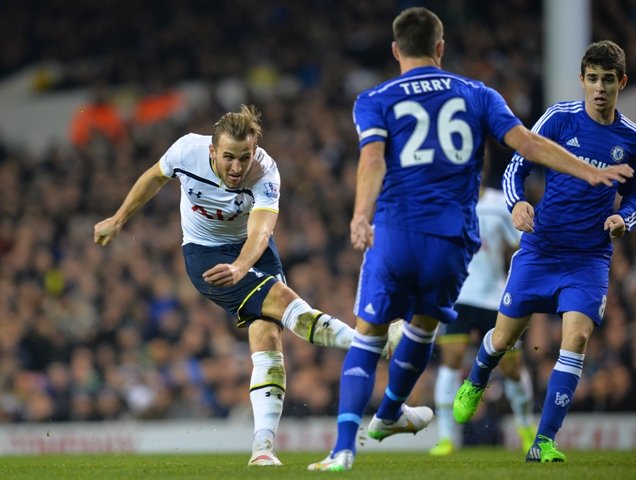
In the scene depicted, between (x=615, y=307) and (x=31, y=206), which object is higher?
(x=31, y=206)

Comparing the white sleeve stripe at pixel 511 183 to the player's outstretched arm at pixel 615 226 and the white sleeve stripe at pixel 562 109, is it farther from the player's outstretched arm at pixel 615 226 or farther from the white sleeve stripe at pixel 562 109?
the player's outstretched arm at pixel 615 226

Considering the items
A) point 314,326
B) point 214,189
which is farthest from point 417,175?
point 214,189

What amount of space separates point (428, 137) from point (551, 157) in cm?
62

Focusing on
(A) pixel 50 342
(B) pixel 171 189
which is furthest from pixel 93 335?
(B) pixel 171 189

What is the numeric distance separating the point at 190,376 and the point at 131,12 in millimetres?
9281

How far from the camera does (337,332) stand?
7184mm

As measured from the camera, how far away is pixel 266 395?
7.16 m

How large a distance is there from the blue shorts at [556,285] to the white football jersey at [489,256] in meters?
2.37

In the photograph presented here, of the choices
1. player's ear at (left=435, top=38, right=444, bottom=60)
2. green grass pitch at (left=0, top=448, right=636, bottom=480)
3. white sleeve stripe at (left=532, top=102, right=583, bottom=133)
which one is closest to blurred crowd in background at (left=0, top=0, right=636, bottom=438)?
green grass pitch at (left=0, top=448, right=636, bottom=480)

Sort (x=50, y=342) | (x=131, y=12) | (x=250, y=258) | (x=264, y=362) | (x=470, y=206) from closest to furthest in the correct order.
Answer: (x=470, y=206) → (x=250, y=258) → (x=264, y=362) → (x=50, y=342) → (x=131, y=12)

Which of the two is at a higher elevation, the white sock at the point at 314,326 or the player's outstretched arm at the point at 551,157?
the player's outstretched arm at the point at 551,157

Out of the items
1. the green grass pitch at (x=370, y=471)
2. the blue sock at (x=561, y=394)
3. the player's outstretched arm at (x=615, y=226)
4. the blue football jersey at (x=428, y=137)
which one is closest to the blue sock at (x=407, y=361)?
the green grass pitch at (x=370, y=471)

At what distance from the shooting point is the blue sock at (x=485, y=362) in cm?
761

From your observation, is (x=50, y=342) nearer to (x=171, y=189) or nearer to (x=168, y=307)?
(x=168, y=307)
